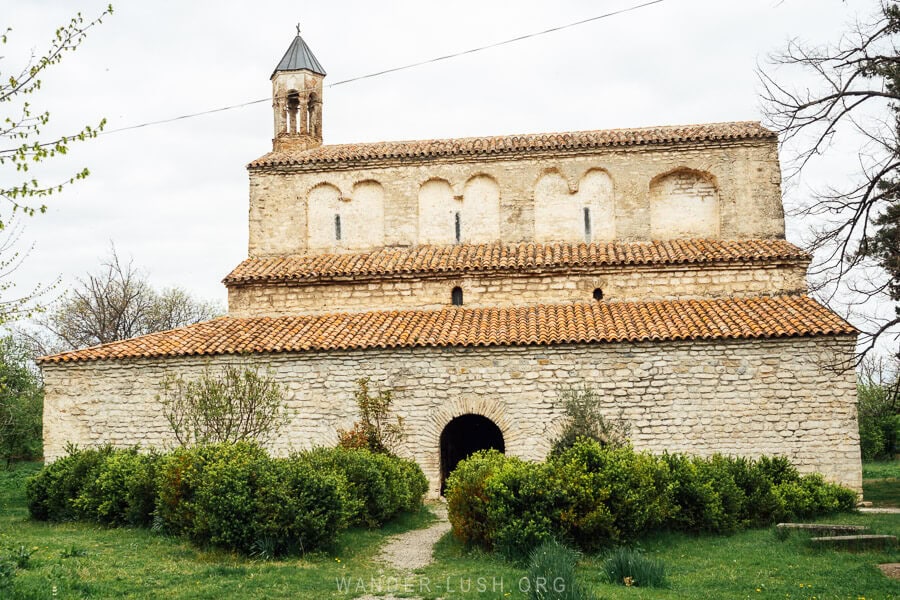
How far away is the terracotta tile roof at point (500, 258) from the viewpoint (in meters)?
15.8

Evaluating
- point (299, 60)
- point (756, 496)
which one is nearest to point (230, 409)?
point (756, 496)

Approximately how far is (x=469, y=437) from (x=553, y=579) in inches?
416

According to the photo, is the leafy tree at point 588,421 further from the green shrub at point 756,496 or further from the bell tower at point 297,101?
the bell tower at point 297,101

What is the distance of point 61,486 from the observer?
1217 cm

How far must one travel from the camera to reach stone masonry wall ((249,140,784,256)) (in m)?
16.8

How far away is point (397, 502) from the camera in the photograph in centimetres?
1157

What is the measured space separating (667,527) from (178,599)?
623 cm

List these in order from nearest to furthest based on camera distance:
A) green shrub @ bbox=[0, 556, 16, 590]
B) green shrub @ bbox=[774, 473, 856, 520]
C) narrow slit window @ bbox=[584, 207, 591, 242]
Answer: green shrub @ bbox=[0, 556, 16, 590] → green shrub @ bbox=[774, 473, 856, 520] → narrow slit window @ bbox=[584, 207, 591, 242]

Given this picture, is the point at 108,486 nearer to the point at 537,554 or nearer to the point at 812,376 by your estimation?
the point at 537,554

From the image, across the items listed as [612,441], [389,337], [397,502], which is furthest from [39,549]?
[612,441]

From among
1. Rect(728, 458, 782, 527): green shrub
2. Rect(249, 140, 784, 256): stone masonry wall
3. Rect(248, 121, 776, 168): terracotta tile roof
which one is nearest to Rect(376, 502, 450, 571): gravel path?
Rect(728, 458, 782, 527): green shrub

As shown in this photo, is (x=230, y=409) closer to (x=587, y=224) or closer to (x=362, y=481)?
(x=362, y=481)

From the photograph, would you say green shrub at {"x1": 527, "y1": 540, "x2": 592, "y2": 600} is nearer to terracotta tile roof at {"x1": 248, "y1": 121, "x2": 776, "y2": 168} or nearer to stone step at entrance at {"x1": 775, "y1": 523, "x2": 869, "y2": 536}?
stone step at entrance at {"x1": 775, "y1": 523, "x2": 869, "y2": 536}

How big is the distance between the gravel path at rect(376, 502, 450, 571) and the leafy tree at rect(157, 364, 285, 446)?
130 inches
